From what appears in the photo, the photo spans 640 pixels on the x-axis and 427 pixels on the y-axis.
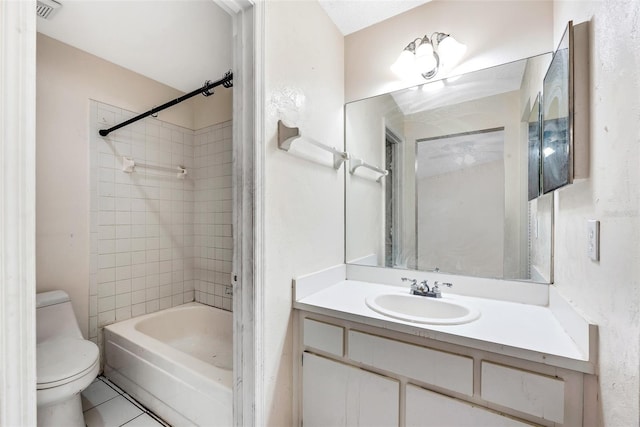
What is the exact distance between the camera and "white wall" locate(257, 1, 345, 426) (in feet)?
4.10

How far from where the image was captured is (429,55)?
1.54 m

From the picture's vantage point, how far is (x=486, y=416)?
955mm

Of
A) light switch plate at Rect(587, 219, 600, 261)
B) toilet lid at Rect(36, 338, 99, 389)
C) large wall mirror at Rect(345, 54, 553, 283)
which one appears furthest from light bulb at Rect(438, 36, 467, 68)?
toilet lid at Rect(36, 338, 99, 389)

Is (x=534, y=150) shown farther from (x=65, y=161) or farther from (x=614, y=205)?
(x=65, y=161)

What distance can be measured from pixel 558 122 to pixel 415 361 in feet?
3.37

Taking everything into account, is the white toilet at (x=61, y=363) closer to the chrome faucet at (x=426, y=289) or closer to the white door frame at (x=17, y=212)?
the white door frame at (x=17, y=212)

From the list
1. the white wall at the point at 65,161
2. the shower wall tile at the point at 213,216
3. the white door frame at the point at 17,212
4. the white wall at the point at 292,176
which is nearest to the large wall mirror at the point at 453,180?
the white wall at the point at 292,176

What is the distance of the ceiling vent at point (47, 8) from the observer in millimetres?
1451

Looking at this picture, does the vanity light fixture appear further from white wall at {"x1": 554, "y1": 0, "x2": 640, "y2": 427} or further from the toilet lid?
the toilet lid

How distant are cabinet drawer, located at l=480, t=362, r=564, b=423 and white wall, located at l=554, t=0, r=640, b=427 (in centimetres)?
10

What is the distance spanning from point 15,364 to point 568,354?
1.43 metres

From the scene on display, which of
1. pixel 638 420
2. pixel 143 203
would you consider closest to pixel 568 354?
pixel 638 420

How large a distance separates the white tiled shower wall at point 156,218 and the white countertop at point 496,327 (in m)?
1.39

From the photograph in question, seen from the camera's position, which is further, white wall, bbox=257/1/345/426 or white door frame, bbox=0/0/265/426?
white wall, bbox=257/1/345/426
